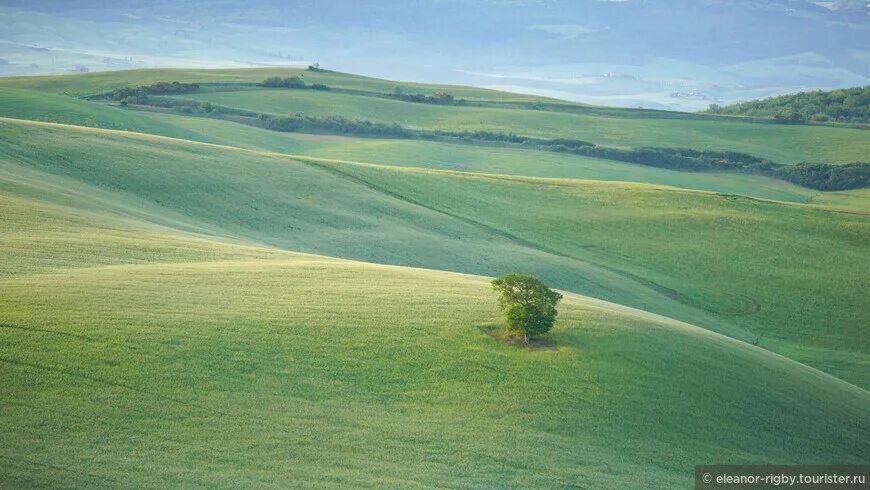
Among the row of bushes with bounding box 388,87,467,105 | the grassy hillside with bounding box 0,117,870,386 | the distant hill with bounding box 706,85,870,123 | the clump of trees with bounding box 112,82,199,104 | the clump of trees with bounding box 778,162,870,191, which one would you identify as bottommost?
the grassy hillside with bounding box 0,117,870,386

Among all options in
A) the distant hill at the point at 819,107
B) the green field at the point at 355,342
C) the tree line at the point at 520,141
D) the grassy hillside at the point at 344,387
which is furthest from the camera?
the distant hill at the point at 819,107

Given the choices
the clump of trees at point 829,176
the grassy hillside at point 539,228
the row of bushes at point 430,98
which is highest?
the row of bushes at point 430,98

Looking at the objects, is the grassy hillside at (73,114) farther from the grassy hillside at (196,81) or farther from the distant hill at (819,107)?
the distant hill at (819,107)

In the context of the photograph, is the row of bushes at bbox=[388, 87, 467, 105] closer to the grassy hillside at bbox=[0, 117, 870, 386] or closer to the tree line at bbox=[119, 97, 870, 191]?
the tree line at bbox=[119, 97, 870, 191]

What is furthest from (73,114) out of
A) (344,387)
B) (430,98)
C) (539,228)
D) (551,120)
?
(430,98)

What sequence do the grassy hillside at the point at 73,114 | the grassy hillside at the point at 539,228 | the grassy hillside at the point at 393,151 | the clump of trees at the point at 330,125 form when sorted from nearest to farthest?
1. the grassy hillside at the point at 539,228
2. the grassy hillside at the point at 73,114
3. the grassy hillside at the point at 393,151
4. the clump of trees at the point at 330,125

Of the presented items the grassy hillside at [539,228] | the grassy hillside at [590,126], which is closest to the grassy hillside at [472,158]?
the grassy hillside at [590,126]

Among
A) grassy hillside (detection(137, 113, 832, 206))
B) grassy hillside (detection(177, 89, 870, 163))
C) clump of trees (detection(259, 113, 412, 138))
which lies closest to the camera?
grassy hillside (detection(137, 113, 832, 206))

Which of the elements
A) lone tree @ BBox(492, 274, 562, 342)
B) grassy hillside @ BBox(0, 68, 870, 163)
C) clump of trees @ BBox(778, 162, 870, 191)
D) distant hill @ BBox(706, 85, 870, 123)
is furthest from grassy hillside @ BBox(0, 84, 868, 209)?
lone tree @ BBox(492, 274, 562, 342)
